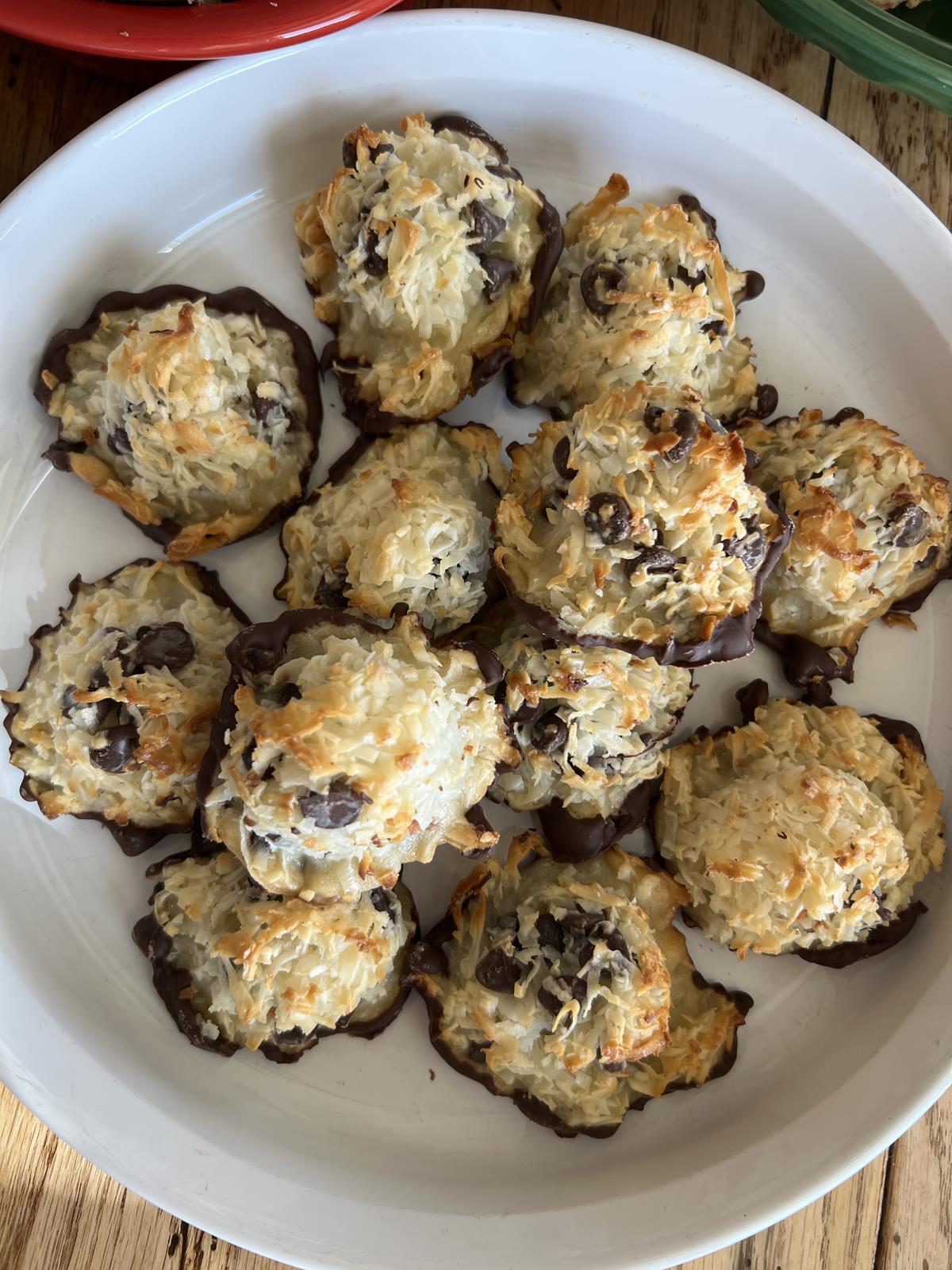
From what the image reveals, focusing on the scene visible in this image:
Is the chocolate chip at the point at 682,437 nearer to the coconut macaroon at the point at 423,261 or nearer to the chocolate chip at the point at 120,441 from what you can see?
the coconut macaroon at the point at 423,261

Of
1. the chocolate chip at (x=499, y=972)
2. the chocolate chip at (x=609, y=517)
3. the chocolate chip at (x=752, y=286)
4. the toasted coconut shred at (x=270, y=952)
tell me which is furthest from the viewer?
the chocolate chip at (x=752, y=286)

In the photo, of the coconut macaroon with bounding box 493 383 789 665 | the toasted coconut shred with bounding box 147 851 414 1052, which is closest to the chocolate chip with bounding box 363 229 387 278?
the coconut macaroon with bounding box 493 383 789 665

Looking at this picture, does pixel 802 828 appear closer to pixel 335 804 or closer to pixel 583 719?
pixel 583 719

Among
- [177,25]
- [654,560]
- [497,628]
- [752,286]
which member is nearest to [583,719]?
[497,628]

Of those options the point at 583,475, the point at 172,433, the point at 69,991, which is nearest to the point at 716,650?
the point at 583,475

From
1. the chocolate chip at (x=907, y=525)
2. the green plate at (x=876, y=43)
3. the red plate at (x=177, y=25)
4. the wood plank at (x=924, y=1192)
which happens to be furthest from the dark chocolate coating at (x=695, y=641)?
the wood plank at (x=924, y=1192)

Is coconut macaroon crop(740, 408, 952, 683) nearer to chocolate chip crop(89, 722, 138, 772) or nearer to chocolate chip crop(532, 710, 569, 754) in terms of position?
chocolate chip crop(532, 710, 569, 754)

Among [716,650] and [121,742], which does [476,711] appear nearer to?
[716,650]
